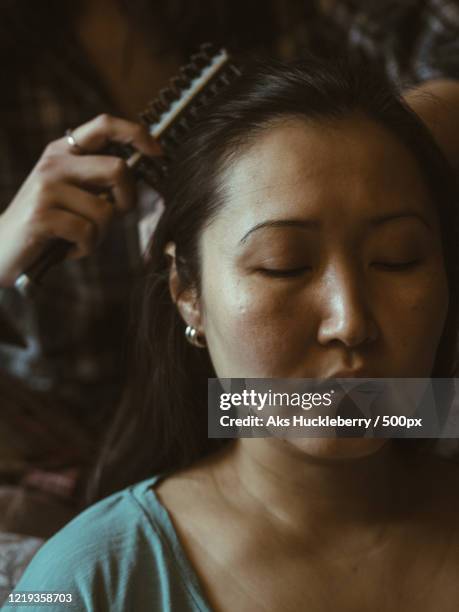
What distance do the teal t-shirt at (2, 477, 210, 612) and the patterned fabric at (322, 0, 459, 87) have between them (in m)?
0.82

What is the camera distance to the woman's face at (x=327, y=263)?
696mm

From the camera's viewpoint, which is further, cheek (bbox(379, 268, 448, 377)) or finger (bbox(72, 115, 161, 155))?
finger (bbox(72, 115, 161, 155))

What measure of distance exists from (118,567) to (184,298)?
0.30 metres

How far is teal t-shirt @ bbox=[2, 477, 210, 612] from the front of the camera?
72cm

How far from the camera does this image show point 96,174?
0.93m

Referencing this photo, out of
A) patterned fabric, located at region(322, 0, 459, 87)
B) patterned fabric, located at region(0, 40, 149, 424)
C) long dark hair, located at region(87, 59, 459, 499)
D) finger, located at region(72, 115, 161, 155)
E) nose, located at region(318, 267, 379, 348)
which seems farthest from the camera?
patterned fabric, located at region(0, 40, 149, 424)

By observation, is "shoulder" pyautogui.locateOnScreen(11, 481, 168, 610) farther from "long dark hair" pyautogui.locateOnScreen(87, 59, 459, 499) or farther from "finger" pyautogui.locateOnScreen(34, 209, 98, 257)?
"finger" pyautogui.locateOnScreen(34, 209, 98, 257)

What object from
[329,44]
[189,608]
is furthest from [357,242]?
[329,44]

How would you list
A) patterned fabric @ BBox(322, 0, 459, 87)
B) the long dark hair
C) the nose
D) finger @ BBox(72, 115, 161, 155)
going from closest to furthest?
the nose
the long dark hair
finger @ BBox(72, 115, 161, 155)
patterned fabric @ BBox(322, 0, 459, 87)

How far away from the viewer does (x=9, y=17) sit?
4.40 ft

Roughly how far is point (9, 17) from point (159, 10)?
0.28m

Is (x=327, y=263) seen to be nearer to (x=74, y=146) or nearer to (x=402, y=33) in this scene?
(x=74, y=146)

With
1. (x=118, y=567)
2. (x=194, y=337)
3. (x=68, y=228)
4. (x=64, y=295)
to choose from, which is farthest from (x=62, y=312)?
(x=118, y=567)

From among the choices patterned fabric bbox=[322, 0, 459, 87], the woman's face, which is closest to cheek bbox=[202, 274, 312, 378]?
the woman's face
